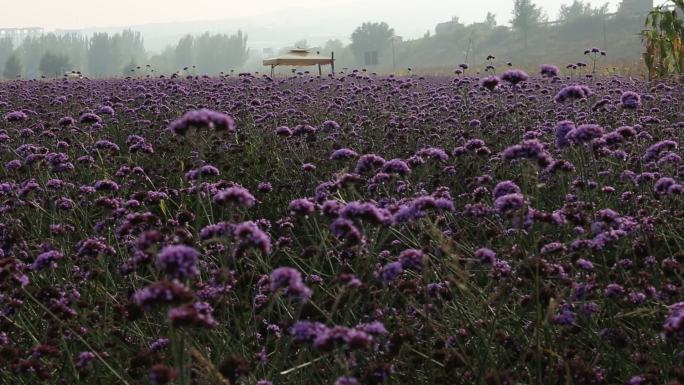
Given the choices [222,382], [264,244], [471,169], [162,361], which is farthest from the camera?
[471,169]

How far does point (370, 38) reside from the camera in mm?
144875

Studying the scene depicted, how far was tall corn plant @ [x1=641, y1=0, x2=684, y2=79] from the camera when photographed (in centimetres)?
1445

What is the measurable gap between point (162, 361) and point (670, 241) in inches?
150

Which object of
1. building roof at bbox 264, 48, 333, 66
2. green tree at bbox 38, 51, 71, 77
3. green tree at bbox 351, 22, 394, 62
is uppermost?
green tree at bbox 351, 22, 394, 62

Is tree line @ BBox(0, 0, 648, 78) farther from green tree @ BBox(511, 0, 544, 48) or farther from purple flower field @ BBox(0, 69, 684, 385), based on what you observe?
purple flower field @ BBox(0, 69, 684, 385)

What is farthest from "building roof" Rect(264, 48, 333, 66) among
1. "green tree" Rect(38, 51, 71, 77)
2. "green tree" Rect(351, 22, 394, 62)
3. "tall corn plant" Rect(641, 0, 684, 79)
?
"green tree" Rect(38, 51, 71, 77)

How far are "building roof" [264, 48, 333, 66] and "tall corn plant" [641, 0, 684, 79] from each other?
15042mm

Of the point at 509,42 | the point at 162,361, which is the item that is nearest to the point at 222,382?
the point at 162,361

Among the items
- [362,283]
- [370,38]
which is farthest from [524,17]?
[362,283]

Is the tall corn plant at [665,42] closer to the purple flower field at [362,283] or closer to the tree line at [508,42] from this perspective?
the purple flower field at [362,283]

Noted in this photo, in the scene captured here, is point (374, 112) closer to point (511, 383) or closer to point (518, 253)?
point (518, 253)

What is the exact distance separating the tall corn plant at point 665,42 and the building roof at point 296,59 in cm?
1504

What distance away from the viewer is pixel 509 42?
115 m

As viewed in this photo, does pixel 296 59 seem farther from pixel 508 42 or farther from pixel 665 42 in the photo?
pixel 508 42
